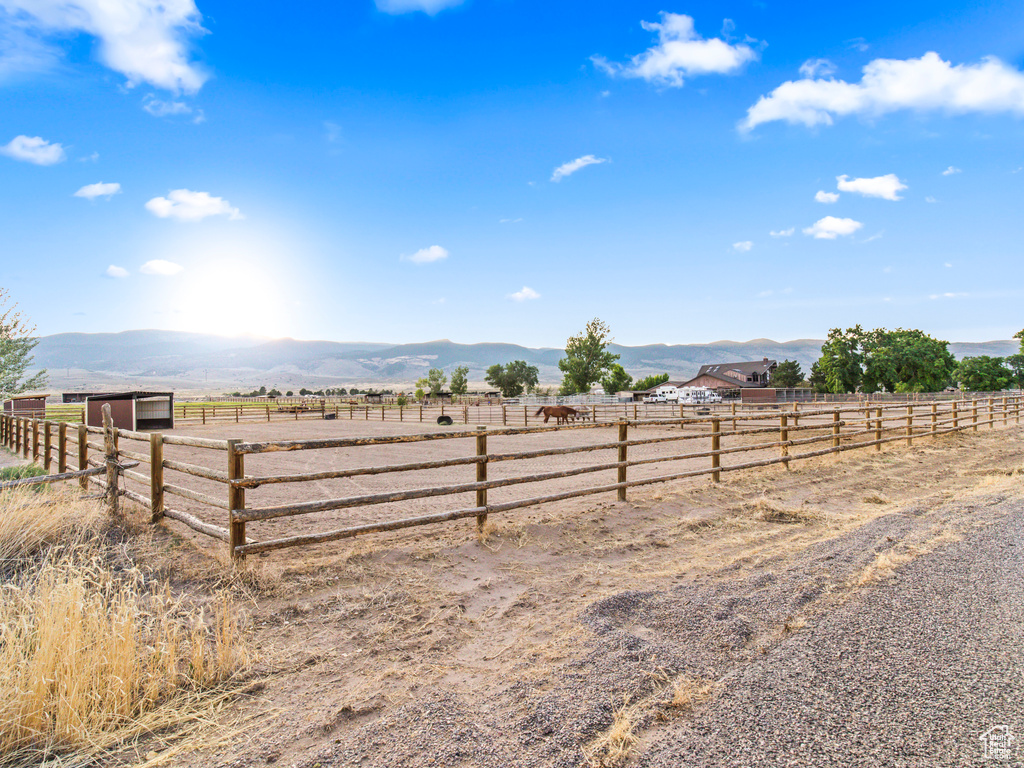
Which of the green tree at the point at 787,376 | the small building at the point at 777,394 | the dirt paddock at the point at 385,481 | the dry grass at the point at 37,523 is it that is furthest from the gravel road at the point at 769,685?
the green tree at the point at 787,376

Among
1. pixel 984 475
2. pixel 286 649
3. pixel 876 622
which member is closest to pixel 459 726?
pixel 286 649

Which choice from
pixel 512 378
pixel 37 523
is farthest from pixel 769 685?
pixel 512 378

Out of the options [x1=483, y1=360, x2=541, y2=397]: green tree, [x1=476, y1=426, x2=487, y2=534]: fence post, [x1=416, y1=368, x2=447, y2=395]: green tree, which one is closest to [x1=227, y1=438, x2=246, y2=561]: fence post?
[x1=476, y1=426, x2=487, y2=534]: fence post

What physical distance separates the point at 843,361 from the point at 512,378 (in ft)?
174

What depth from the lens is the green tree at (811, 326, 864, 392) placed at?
61.6m

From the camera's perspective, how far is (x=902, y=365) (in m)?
60.6

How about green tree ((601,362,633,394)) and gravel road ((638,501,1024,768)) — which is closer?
gravel road ((638,501,1024,768))

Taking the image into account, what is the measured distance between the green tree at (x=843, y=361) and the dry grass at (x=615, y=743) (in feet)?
223

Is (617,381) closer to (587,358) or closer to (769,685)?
(587,358)

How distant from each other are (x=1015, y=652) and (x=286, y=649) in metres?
4.47

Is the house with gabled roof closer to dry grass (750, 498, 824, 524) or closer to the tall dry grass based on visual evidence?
dry grass (750, 498, 824, 524)

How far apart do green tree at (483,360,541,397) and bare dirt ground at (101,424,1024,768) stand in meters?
89.4

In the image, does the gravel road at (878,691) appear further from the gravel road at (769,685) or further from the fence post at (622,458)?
the fence post at (622,458)

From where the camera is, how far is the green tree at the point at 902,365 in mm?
60094
